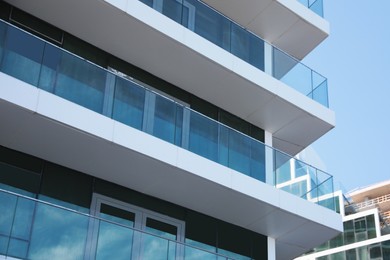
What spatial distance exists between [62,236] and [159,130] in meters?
3.49

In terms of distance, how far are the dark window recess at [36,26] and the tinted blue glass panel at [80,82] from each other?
1412 mm

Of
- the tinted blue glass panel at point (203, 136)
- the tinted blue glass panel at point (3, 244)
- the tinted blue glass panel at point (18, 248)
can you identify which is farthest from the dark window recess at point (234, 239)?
the tinted blue glass panel at point (3, 244)

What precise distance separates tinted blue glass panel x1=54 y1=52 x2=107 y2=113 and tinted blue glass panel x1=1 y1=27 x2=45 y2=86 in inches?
20.2

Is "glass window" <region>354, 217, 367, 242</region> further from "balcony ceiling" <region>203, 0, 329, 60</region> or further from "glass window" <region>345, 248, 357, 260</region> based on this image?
"balcony ceiling" <region>203, 0, 329, 60</region>

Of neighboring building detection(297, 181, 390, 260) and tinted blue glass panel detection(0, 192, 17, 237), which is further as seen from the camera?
neighboring building detection(297, 181, 390, 260)

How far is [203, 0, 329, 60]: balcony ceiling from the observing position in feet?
64.8

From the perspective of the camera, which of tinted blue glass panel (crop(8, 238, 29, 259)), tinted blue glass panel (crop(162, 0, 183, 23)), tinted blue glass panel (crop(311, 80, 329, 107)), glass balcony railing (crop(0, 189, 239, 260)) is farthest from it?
tinted blue glass panel (crop(311, 80, 329, 107))

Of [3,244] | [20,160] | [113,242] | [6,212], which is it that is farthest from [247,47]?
[3,244]

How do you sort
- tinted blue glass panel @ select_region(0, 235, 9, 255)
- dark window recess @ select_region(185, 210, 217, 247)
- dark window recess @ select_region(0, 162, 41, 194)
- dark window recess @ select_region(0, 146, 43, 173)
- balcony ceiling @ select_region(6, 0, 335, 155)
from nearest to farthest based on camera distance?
tinted blue glass panel @ select_region(0, 235, 9, 255)
dark window recess @ select_region(0, 162, 41, 194)
dark window recess @ select_region(0, 146, 43, 173)
balcony ceiling @ select_region(6, 0, 335, 155)
dark window recess @ select_region(185, 210, 217, 247)

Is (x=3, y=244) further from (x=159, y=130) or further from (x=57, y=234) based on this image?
(x=159, y=130)

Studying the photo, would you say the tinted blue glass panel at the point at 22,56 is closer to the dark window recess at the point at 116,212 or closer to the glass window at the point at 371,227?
the dark window recess at the point at 116,212

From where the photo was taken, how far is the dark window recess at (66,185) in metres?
14.6

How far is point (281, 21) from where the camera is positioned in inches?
800

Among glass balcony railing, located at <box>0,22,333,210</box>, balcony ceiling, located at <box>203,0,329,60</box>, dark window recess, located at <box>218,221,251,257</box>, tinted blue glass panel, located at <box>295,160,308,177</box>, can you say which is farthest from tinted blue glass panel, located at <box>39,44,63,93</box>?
Result: tinted blue glass panel, located at <box>295,160,308,177</box>
